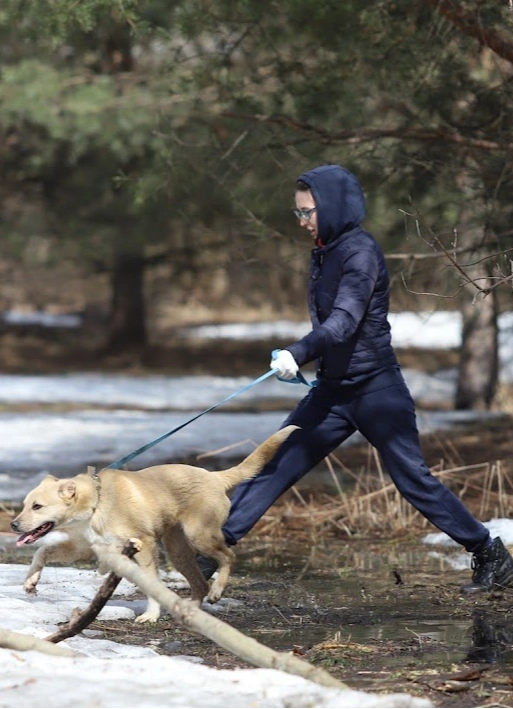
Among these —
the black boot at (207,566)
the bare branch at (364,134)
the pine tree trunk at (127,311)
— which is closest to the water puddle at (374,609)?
the black boot at (207,566)

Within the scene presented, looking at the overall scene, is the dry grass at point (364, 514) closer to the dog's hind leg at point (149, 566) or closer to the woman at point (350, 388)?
the woman at point (350, 388)

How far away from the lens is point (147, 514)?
245 inches

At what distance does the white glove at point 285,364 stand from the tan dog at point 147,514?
0.65 m

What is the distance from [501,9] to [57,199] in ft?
42.0

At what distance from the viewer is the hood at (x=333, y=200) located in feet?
20.6

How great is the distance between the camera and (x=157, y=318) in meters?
31.4

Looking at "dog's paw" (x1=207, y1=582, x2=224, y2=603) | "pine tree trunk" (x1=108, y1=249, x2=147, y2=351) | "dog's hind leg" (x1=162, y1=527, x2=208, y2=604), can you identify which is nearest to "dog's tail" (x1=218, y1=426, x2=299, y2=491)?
"dog's hind leg" (x1=162, y1=527, x2=208, y2=604)

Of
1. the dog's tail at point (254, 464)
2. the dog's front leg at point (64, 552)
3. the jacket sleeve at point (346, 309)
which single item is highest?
the jacket sleeve at point (346, 309)

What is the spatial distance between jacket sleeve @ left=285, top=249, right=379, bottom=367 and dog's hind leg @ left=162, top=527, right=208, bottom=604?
1.19 meters

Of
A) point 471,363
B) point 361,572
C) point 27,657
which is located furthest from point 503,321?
point 27,657

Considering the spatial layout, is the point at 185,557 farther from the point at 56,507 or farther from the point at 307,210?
the point at 307,210

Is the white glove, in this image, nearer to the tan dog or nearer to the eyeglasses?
the tan dog

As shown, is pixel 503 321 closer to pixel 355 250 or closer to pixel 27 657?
pixel 355 250

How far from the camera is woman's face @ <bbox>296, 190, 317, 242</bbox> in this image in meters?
6.32
